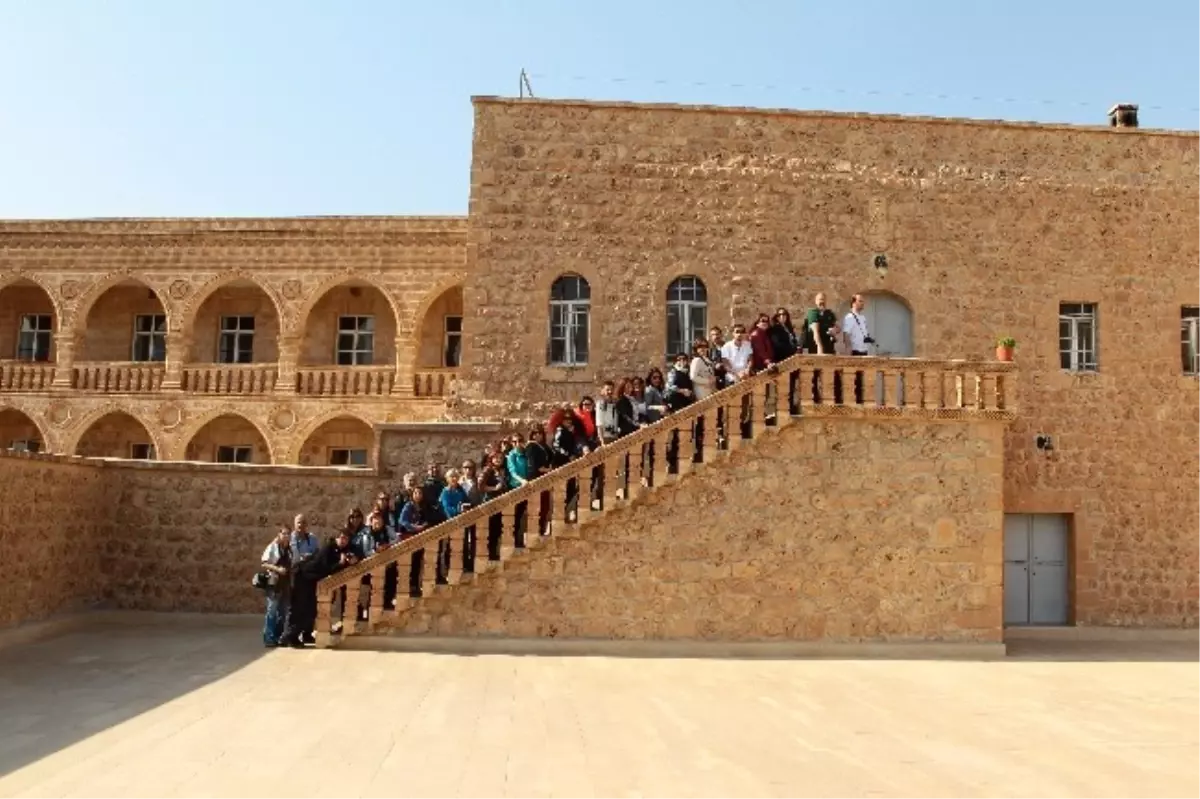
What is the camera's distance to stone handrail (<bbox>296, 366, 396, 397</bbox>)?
18.2 meters

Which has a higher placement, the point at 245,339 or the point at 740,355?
the point at 245,339

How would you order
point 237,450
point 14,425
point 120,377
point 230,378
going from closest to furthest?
point 230,378 < point 120,377 < point 237,450 < point 14,425

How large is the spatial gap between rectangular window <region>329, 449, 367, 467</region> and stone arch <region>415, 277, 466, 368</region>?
2211 millimetres

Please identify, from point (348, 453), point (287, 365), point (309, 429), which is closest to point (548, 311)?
point (309, 429)

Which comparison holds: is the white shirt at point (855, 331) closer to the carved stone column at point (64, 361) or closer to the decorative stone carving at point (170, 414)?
the decorative stone carving at point (170, 414)

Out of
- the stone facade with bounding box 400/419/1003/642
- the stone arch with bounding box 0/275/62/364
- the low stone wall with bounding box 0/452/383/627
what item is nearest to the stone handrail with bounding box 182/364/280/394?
the stone arch with bounding box 0/275/62/364

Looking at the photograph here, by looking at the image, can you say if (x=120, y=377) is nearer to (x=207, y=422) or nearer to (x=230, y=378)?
(x=207, y=422)

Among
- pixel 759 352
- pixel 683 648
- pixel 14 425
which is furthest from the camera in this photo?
pixel 14 425

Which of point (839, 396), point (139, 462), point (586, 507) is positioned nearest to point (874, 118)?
point (839, 396)

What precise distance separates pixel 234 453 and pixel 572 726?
13.9 m

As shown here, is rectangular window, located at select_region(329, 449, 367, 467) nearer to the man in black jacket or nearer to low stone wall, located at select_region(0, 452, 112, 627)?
low stone wall, located at select_region(0, 452, 112, 627)

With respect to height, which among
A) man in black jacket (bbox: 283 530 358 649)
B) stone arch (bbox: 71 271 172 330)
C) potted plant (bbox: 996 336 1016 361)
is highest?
stone arch (bbox: 71 271 172 330)

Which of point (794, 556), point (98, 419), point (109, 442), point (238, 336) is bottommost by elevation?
point (794, 556)

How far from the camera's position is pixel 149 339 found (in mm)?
20062
